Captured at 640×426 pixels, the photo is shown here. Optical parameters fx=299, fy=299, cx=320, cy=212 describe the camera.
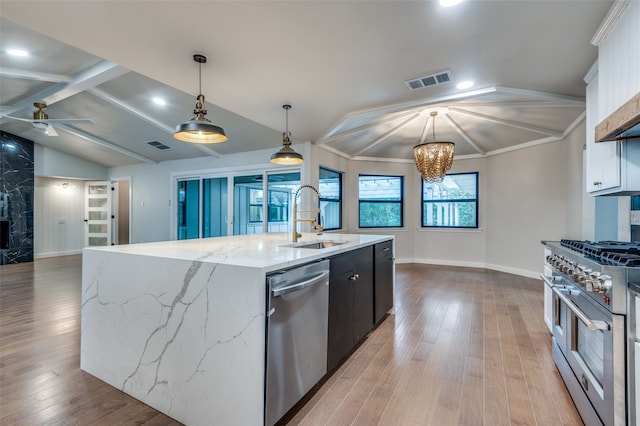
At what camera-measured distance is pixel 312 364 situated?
6.23 ft

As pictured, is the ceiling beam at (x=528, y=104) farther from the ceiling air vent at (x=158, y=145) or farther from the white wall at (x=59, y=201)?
the white wall at (x=59, y=201)

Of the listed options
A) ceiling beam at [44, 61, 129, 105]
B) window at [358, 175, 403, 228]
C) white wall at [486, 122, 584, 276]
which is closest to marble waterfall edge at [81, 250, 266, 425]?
ceiling beam at [44, 61, 129, 105]

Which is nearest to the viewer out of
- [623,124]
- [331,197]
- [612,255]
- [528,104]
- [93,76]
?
[612,255]

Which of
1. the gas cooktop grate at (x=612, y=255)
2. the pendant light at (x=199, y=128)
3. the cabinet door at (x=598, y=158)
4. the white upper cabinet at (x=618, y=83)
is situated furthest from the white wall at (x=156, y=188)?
the gas cooktop grate at (x=612, y=255)

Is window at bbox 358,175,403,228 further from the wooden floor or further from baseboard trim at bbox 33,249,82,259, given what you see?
baseboard trim at bbox 33,249,82,259

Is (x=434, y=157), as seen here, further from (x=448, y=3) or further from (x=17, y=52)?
(x=17, y=52)

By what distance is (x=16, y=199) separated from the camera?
23.1ft

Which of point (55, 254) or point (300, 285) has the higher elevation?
point (300, 285)

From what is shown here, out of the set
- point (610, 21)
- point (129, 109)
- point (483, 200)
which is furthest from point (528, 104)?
point (129, 109)

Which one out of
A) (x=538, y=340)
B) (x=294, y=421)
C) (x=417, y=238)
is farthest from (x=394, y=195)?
(x=294, y=421)

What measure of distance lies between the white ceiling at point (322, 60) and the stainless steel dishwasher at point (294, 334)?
1774 mm

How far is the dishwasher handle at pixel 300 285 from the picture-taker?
4.98 ft

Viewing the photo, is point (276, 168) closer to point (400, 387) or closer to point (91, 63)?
point (91, 63)

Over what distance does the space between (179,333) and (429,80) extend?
10.1 feet
